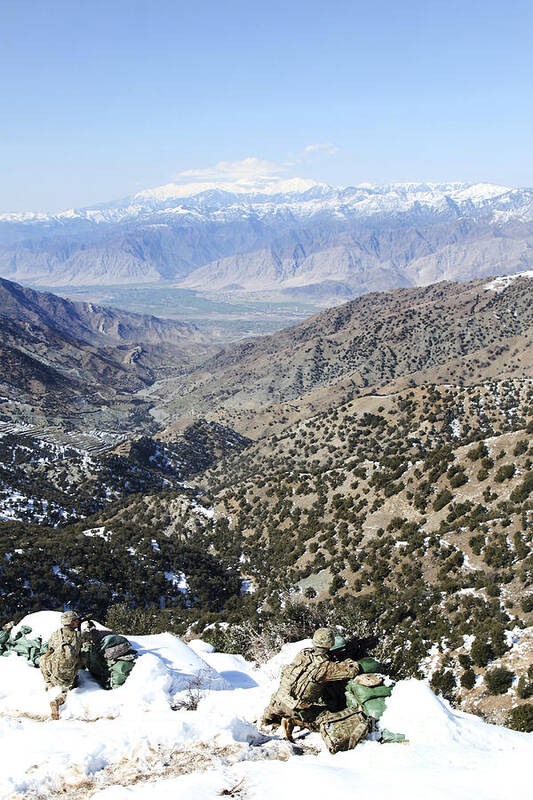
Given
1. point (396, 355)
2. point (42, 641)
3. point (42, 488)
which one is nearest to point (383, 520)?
point (42, 641)

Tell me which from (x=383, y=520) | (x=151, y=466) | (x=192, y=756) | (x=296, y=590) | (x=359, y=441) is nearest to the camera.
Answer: (x=192, y=756)

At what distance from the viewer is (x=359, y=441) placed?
73.9 meters

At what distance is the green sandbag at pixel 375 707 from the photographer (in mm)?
10320

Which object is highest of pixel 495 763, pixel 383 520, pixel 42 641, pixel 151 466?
pixel 495 763

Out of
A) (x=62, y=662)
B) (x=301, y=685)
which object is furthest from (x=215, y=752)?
(x=62, y=662)

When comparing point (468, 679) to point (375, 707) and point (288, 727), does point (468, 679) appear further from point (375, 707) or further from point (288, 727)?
point (288, 727)

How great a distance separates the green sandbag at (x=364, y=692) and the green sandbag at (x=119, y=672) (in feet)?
19.4

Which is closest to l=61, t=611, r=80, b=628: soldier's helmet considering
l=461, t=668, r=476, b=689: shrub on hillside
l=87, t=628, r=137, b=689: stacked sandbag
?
l=87, t=628, r=137, b=689: stacked sandbag

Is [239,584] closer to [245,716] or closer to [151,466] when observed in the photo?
[245,716]

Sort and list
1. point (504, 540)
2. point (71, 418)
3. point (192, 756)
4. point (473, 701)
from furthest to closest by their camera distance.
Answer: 1. point (71, 418)
2. point (504, 540)
3. point (473, 701)
4. point (192, 756)

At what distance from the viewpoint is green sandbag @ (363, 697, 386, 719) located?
10320 mm

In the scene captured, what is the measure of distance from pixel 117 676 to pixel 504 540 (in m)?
26.1

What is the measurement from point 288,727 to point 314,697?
0.80m

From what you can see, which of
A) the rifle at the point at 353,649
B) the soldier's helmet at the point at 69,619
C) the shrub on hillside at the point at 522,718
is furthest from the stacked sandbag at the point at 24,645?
the shrub on hillside at the point at 522,718
